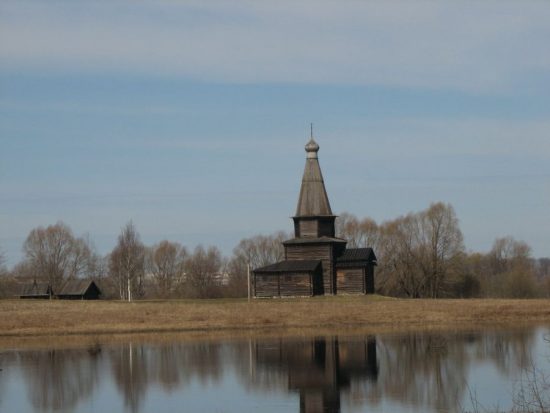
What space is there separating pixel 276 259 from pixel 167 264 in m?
20.1

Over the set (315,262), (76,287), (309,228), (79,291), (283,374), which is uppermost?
(309,228)

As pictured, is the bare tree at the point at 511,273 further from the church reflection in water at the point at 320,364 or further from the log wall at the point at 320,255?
the church reflection in water at the point at 320,364

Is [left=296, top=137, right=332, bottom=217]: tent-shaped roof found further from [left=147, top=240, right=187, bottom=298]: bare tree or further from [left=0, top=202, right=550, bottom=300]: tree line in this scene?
[left=147, top=240, right=187, bottom=298]: bare tree

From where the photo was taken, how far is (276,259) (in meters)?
113

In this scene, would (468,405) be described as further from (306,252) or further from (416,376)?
(306,252)

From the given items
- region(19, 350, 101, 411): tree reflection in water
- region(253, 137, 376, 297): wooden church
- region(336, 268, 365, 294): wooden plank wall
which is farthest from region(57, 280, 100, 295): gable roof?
region(19, 350, 101, 411): tree reflection in water

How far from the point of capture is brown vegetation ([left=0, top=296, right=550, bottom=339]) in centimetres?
4778

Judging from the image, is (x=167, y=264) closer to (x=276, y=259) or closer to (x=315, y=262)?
(x=276, y=259)

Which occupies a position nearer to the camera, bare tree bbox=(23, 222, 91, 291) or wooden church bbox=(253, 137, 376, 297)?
wooden church bbox=(253, 137, 376, 297)

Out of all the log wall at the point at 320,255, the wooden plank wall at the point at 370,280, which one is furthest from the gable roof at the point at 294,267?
the wooden plank wall at the point at 370,280

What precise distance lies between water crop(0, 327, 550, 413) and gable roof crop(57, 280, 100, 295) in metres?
49.1

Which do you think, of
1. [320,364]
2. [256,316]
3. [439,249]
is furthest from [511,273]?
[320,364]

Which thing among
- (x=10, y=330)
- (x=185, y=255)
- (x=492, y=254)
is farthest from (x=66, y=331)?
(x=492, y=254)

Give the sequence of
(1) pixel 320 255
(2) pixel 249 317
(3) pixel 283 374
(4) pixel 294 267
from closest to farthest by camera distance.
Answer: (3) pixel 283 374 → (2) pixel 249 317 → (4) pixel 294 267 → (1) pixel 320 255
